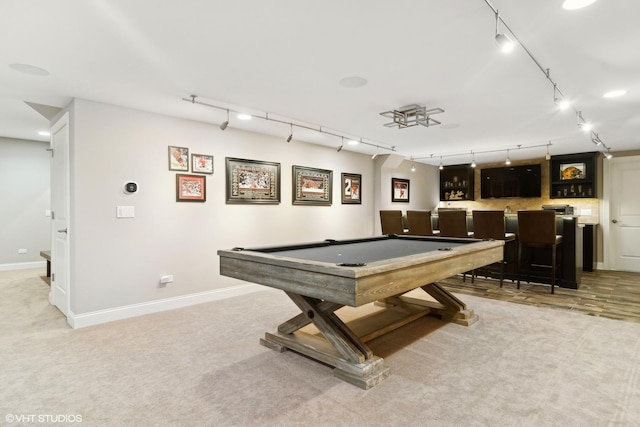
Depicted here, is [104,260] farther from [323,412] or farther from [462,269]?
[462,269]

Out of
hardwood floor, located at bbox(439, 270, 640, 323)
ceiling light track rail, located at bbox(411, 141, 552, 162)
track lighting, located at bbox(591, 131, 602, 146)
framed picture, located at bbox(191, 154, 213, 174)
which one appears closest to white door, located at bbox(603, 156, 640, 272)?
hardwood floor, located at bbox(439, 270, 640, 323)

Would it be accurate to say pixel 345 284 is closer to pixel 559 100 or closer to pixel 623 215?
pixel 559 100

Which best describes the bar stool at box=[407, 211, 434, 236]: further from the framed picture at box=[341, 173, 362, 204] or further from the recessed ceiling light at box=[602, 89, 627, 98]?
the recessed ceiling light at box=[602, 89, 627, 98]

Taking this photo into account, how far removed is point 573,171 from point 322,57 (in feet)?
22.0

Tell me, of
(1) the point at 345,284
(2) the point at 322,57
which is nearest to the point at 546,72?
(2) the point at 322,57

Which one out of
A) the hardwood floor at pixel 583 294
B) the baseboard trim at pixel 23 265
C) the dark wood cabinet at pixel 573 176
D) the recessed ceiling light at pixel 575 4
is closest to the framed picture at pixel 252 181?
the hardwood floor at pixel 583 294

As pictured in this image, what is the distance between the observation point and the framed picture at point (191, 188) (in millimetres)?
4145

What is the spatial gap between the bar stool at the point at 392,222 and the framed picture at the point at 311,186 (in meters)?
1.10

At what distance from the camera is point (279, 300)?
4406mm

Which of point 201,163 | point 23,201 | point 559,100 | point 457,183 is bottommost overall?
point 23,201

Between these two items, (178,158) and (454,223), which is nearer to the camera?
(178,158)

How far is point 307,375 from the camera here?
239cm

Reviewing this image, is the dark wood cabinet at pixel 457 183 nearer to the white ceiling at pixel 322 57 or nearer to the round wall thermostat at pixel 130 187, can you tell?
the white ceiling at pixel 322 57

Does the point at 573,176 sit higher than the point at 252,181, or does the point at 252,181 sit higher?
the point at 573,176
